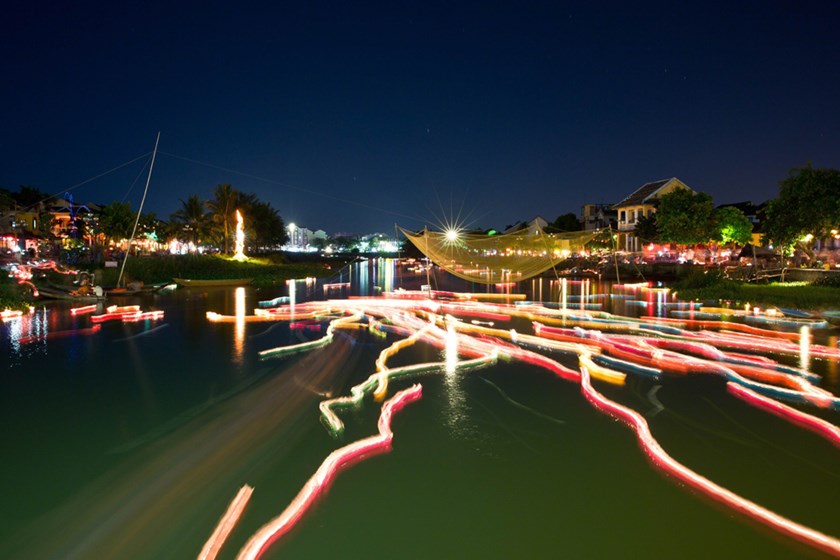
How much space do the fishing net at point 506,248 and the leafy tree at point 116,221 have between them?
2577cm

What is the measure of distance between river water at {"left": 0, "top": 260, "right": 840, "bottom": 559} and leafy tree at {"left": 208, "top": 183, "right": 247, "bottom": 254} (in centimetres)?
3941

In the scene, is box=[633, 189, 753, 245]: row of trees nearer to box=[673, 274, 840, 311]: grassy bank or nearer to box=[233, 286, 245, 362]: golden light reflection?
box=[673, 274, 840, 311]: grassy bank

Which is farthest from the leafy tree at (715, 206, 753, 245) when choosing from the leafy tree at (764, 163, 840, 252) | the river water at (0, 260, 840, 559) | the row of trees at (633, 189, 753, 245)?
the river water at (0, 260, 840, 559)

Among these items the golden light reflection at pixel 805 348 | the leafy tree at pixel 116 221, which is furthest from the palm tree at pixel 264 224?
the golden light reflection at pixel 805 348

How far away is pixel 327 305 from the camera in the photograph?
15.7 meters

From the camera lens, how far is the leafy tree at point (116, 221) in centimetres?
3491

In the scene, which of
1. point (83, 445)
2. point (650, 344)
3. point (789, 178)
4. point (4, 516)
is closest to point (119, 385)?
point (83, 445)

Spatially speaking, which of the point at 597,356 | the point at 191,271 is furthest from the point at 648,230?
the point at 597,356

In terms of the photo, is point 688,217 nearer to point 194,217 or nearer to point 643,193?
point 643,193

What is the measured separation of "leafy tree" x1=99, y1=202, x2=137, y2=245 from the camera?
3491 cm

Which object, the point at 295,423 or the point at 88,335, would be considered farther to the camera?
the point at 88,335

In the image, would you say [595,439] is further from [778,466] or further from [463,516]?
[463,516]

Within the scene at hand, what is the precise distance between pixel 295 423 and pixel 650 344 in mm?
6416

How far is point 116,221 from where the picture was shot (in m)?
A: 34.9
